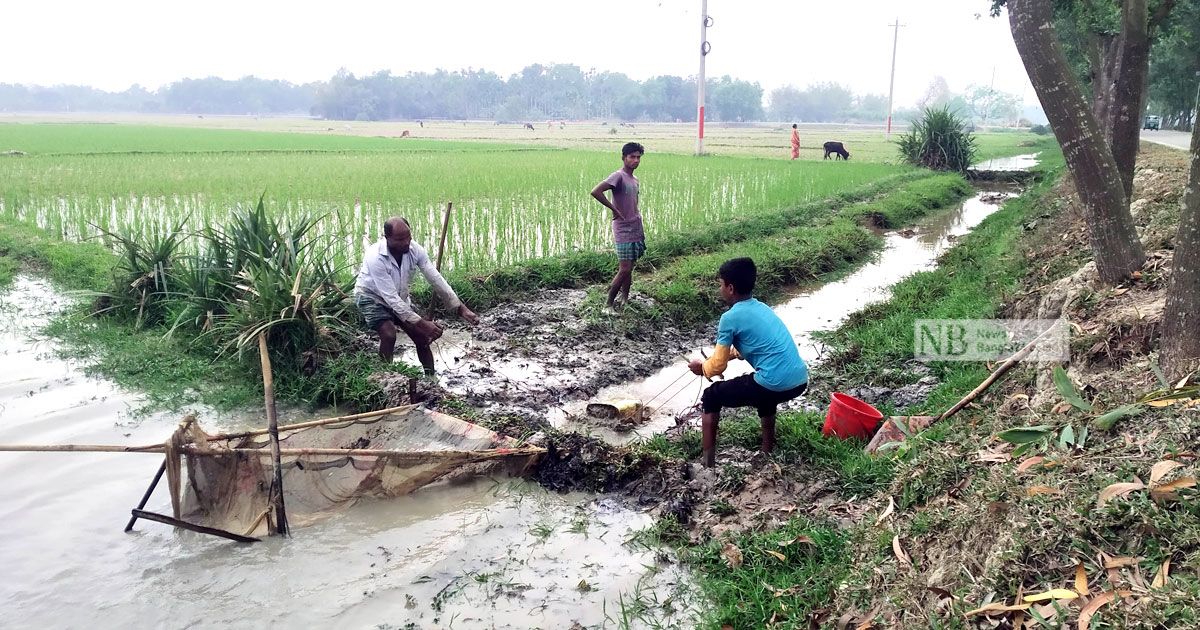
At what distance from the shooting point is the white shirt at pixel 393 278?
5473 mm

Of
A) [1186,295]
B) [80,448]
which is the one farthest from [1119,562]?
[80,448]

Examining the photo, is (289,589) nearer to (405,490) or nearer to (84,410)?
(405,490)

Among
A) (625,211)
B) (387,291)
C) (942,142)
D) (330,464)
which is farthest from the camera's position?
(942,142)

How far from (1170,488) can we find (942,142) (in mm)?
21996

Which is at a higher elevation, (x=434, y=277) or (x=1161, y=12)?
(x=1161, y=12)

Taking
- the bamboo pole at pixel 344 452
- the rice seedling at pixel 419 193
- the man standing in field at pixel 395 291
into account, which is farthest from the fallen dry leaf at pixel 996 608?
the rice seedling at pixel 419 193

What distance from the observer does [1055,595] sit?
227 centimetres

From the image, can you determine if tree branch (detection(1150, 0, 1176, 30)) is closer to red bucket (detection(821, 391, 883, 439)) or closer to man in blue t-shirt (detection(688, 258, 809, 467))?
red bucket (detection(821, 391, 883, 439))

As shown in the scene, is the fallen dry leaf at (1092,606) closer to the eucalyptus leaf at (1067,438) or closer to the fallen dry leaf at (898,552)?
the fallen dry leaf at (898,552)

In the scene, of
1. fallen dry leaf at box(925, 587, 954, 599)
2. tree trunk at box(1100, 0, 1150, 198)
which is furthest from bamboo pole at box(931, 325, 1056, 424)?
tree trunk at box(1100, 0, 1150, 198)

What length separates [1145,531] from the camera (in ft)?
7.63

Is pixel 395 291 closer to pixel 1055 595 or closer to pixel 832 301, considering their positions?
pixel 1055 595

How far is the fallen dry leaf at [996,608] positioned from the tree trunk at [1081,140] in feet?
10.6

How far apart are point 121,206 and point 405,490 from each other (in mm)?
10554
